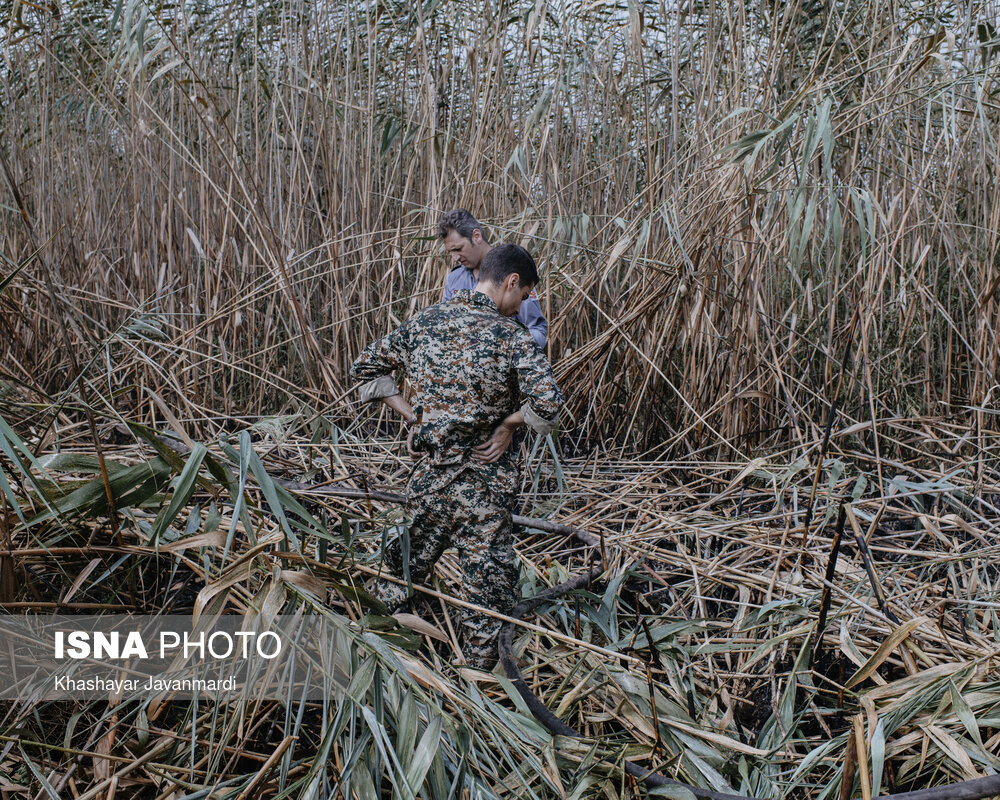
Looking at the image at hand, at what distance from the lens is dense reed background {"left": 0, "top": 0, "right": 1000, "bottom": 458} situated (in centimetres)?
272

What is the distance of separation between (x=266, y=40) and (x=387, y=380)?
6.94 ft

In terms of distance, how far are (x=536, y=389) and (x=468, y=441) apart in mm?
224

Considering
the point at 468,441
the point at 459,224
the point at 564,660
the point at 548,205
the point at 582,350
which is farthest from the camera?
the point at 548,205

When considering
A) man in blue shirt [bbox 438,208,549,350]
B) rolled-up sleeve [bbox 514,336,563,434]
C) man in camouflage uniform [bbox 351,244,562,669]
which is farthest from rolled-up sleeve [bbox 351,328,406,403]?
man in blue shirt [bbox 438,208,549,350]

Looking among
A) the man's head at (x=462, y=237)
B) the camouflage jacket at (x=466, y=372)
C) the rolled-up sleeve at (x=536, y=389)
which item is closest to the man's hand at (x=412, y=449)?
the camouflage jacket at (x=466, y=372)

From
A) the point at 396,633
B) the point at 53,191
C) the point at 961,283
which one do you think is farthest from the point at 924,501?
the point at 53,191

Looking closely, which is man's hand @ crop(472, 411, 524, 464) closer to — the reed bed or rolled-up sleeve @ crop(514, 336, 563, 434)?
rolled-up sleeve @ crop(514, 336, 563, 434)

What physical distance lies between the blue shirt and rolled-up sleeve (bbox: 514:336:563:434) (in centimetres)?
78

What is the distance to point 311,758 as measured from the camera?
4.43ft

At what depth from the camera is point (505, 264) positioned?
6.28ft

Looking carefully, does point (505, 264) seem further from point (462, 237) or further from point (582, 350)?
point (582, 350)

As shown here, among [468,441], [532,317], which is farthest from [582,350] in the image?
[468,441]

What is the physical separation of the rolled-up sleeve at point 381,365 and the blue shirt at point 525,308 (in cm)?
65

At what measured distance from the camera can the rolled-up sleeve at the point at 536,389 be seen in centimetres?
176
